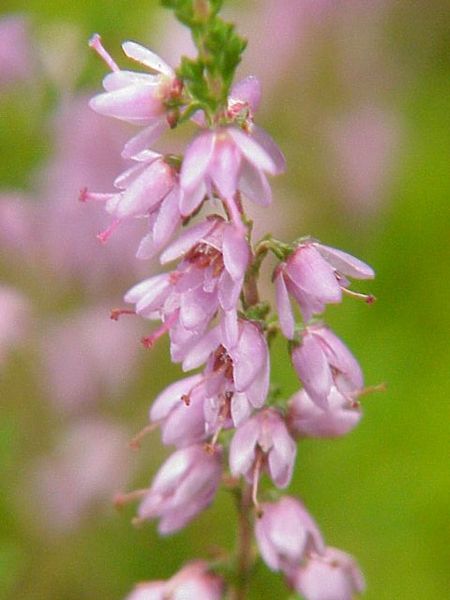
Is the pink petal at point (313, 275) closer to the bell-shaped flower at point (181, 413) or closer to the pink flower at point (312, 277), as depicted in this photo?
the pink flower at point (312, 277)

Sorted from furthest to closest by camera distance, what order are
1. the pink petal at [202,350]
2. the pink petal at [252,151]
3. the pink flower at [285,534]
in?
the pink flower at [285,534] < the pink petal at [202,350] < the pink petal at [252,151]

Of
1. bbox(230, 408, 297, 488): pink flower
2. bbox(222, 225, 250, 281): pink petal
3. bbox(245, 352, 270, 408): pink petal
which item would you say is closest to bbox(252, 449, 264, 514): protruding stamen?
bbox(230, 408, 297, 488): pink flower

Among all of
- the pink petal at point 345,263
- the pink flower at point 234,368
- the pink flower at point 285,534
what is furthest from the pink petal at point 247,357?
the pink flower at point 285,534

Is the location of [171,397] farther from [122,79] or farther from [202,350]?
[122,79]

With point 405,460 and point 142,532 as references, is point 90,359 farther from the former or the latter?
point 405,460

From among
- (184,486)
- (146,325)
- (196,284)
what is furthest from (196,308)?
(146,325)

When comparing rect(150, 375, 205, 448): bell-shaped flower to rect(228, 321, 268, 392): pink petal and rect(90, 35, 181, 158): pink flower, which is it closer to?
rect(228, 321, 268, 392): pink petal

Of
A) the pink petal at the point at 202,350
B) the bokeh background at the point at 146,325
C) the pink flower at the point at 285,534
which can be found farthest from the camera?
the bokeh background at the point at 146,325

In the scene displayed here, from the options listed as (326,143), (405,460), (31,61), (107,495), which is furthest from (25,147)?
(405,460)
